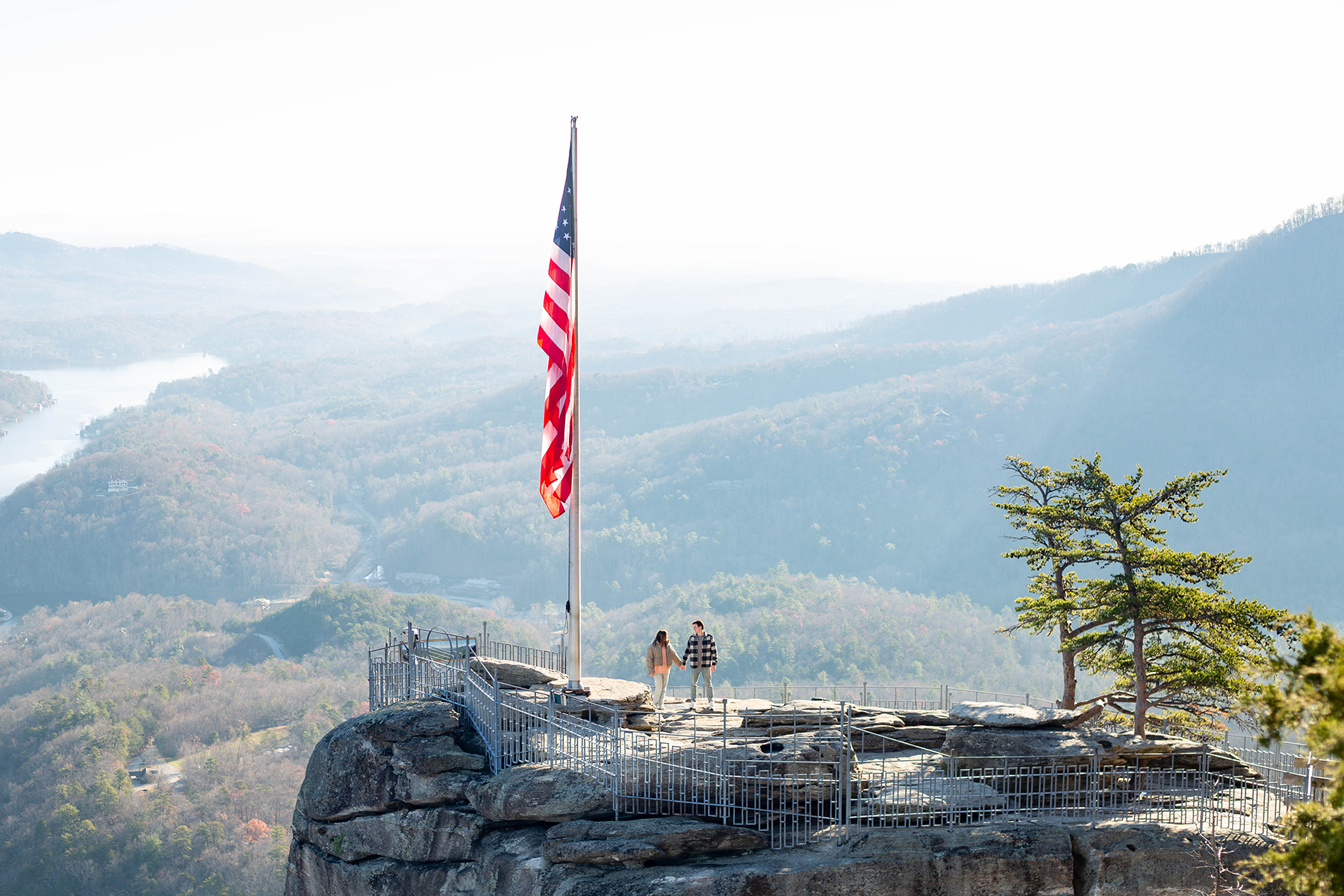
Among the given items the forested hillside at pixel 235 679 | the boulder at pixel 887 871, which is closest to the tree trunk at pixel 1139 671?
the boulder at pixel 887 871

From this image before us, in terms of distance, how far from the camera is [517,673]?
21.4 m

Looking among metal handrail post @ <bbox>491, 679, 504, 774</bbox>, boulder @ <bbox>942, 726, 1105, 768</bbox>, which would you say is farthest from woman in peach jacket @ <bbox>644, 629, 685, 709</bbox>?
boulder @ <bbox>942, 726, 1105, 768</bbox>

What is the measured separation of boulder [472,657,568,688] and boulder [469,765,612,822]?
4.02 m

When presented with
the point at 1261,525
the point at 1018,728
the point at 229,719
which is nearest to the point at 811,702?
the point at 1018,728

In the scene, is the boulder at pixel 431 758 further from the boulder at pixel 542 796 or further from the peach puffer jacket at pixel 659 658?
the peach puffer jacket at pixel 659 658

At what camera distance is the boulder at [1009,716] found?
58.8ft

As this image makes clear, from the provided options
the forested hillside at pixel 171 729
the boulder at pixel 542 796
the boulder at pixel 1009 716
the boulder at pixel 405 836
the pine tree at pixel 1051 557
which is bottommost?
the forested hillside at pixel 171 729

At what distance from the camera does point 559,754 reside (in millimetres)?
17250

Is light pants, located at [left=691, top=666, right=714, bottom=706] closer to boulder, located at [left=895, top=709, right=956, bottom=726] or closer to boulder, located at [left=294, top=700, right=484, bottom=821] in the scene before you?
boulder, located at [left=895, top=709, right=956, bottom=726]

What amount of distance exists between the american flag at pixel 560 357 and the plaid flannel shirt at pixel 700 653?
12.3 feet

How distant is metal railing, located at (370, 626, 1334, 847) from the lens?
1553cm

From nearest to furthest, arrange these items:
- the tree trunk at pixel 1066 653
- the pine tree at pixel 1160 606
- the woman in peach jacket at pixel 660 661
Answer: the woman in peach jacket at pixel 660 661 < the pine tree at pixel 1160 606 < the tree trunk at pixel 1066 653

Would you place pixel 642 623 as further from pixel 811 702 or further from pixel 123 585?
pixel 811 702

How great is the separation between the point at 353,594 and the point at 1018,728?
448 feet
